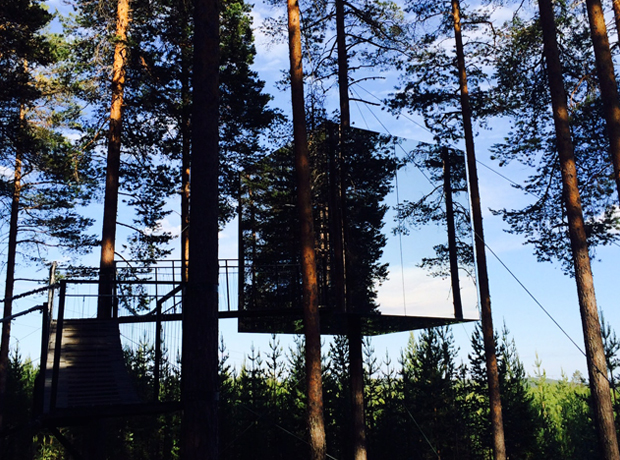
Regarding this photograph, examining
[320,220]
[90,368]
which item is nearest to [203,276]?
[90,368]

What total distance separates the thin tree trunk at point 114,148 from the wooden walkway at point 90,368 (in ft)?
12.1

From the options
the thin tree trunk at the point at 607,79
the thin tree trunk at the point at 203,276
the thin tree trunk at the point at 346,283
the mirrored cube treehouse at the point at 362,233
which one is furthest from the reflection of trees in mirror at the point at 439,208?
the thin tree trunk at the point at 203,276

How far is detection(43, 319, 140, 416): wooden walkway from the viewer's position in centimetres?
812

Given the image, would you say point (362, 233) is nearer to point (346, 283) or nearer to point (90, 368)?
point (346, 283)

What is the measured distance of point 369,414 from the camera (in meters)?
19.4

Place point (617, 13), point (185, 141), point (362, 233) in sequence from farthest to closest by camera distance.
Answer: point (185, 141) → point (617, 13) → point (362, 233)

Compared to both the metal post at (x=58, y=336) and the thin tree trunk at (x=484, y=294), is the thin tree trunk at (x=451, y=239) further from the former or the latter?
the metal post at (x=58, y=336)

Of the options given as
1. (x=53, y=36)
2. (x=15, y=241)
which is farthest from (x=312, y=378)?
(x=53, y=36)

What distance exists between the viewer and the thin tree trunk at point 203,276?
677cm

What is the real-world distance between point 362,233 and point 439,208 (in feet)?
7.77

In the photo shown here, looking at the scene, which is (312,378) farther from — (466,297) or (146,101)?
(146,101)

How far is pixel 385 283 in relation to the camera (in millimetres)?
12273

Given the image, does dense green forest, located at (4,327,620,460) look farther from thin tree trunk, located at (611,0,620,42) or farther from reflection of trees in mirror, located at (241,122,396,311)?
thin tree trunk, located at (611,0,620,42)

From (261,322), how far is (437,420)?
27.7 feet
